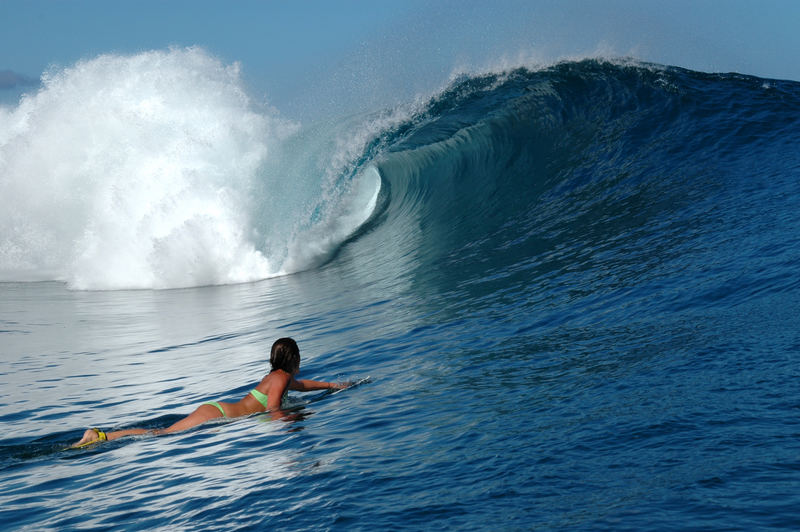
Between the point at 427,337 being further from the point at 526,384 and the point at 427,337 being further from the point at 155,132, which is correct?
the point at 155,132

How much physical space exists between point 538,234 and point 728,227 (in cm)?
289

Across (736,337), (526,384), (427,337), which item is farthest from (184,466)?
(736,337)

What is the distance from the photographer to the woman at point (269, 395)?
5.72 meters

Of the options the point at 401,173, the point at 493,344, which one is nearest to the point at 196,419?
the point at 493,344

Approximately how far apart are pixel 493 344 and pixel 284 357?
186cm

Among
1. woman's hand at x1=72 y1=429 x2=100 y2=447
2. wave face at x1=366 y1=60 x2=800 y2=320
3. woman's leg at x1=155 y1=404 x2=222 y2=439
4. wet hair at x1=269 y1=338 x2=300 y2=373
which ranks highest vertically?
wave face at x1=366 y1=60 x2=800 y2=320

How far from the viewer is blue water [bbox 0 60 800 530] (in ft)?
12.3

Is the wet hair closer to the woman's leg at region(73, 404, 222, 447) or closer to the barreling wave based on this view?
the woman's leg at region(73, 404, 222, 447)

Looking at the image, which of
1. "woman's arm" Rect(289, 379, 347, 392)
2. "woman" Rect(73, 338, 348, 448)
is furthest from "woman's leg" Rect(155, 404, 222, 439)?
"woman's arm" Rect(289, 379, 347, 392)

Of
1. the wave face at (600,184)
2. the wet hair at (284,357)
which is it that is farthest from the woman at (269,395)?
the wave face at (600,184)

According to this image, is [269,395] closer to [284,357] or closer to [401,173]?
[284,357]

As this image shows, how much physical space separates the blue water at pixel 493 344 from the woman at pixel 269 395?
5.7 inches

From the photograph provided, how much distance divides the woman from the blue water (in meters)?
0.15

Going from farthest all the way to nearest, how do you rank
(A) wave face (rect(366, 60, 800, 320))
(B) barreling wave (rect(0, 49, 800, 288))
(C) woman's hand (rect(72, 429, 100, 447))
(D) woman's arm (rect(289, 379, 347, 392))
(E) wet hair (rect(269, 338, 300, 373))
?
(B) barreling wave (rect(0, 49, 800, 288)) < (A) wave face (rect(366, 60, 800, 320)) < (D) woman's arm (rect(289, 379, 347, 392)) < (E) wet hair (rect(269, 338, 300, 373)) < (C) woman's hand (rect(72, 429, 100, 447))
